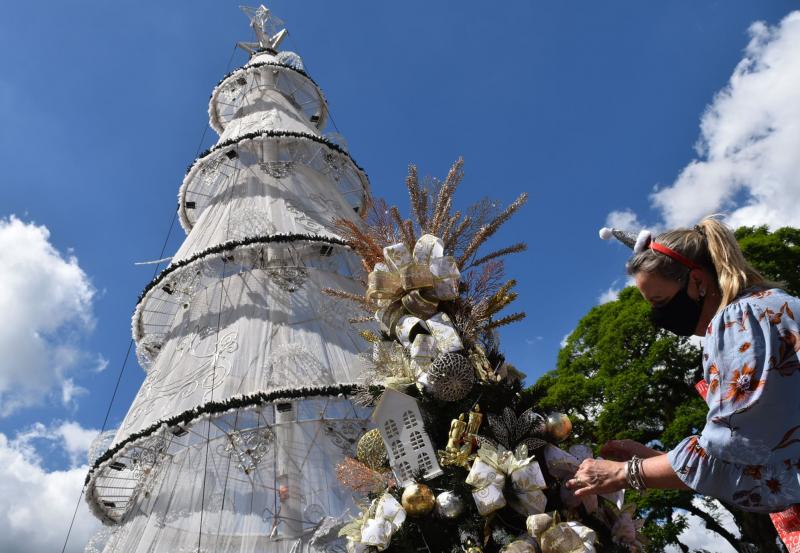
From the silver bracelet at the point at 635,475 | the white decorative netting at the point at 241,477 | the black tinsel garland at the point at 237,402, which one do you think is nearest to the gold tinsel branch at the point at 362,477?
the silver bracelet at the point at 635,475

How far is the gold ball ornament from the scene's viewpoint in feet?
8.48

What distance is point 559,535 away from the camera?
218 centimetres

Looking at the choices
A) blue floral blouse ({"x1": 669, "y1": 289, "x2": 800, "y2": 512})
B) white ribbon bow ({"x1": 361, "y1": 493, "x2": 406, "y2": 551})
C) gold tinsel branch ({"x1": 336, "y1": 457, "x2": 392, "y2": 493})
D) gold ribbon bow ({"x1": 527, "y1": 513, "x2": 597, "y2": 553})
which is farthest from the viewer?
gold tinsel branch ({"x1": 336, "y1": 457, "x2": 392, "y2": 493})

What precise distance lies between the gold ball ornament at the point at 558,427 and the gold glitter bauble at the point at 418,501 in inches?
24.7

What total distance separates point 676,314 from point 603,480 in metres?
0.63

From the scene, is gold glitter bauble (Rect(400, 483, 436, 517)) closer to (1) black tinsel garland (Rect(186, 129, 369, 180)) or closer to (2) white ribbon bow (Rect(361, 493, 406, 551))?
(2) white ribbon bow (Rect(361, 493, 406, 551))

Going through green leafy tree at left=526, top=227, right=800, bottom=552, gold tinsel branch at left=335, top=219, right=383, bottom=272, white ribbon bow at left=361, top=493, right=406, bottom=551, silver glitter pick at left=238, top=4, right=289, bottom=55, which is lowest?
white ribbon bow at left=361, top=493, right=406, bottom=551

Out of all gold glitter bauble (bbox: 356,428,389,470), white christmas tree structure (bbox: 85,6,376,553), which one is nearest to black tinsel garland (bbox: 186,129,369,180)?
white christmas tree structure (bbox: 85,6,376,553)

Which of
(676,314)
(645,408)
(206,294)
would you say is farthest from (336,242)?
(645,408)

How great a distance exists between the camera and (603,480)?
187cm

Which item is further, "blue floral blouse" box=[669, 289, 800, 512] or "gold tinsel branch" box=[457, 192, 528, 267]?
"gold tinsel branch" box=[457, 192, 528, 267]

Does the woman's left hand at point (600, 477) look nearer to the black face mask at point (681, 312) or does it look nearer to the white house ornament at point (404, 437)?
the black face mask at point (681, 312)

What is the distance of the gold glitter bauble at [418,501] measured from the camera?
2494 mm

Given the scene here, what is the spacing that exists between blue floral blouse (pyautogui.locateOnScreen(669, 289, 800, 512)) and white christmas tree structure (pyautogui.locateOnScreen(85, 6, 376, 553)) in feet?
14.0
